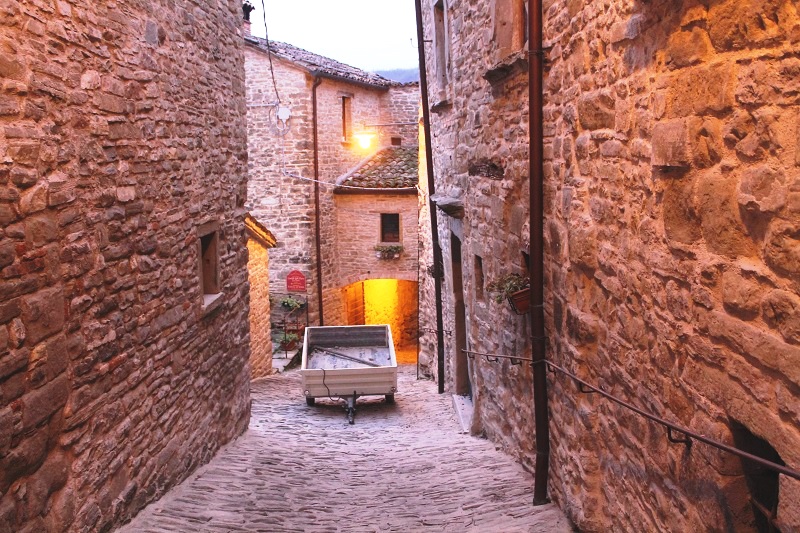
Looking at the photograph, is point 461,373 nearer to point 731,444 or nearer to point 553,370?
point 553,370

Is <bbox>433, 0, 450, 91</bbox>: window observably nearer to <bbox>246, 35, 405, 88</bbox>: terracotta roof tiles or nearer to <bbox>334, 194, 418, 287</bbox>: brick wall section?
<bbox>246, 35, 405, 88</bbox>: terracotta roof tiles

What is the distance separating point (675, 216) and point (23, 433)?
3.21m

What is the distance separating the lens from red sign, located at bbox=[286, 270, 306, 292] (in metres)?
18.5

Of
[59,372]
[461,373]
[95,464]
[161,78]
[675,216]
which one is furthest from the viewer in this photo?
[461,373]

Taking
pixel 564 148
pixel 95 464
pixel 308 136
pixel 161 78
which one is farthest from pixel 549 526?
pixel 308 136

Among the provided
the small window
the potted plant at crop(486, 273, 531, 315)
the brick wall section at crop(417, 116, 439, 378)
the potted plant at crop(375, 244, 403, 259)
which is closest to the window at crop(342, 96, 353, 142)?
the potted plant at crop(375, 244, 403, 259)

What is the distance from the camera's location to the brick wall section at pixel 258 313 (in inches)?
532

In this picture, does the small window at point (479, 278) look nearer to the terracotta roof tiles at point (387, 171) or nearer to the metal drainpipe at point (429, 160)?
the metal drainpipe at point (429, 160)

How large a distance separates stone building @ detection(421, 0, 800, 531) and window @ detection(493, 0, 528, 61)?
0.02 m

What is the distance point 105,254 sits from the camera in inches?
186

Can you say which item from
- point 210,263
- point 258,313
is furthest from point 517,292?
point 258,313

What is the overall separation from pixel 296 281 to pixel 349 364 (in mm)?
7004

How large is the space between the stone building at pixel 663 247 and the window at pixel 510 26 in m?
0.02

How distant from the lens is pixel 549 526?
484 cm
